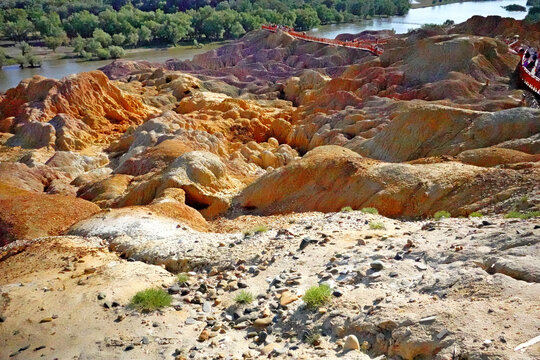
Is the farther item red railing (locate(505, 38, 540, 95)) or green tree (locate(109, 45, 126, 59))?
green tree (locate(109, 45, 126, 59))

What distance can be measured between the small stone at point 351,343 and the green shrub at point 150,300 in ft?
10.6

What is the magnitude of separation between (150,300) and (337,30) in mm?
96937

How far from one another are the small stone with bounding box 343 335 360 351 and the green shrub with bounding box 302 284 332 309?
0.93 m

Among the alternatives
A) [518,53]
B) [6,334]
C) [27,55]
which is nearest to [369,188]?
[6,334]

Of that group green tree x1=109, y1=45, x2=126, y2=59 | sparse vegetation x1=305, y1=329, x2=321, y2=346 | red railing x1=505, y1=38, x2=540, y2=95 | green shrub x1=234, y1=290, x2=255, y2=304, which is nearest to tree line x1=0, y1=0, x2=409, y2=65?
green tree x1=109, y1=45, x2=126, y2=59

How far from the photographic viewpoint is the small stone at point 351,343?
636cm

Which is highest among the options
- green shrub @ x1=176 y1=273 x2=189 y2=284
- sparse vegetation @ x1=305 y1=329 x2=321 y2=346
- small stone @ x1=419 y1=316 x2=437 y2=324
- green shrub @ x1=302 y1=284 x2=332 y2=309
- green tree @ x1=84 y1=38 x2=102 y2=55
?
small stone @ x1=419 y1=316 x2=437 y2=324

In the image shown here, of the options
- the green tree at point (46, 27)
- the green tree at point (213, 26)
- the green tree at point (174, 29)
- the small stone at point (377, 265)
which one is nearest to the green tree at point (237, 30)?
the green tree at point (213, 26)

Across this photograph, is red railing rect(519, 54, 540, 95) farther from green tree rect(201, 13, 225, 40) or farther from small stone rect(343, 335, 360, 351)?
green tree rect(201, 13, 225, 40)

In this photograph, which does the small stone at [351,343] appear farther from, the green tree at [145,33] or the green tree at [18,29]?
the green tree at [18,29]

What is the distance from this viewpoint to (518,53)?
36.8 metres

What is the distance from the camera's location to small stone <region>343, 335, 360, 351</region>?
6.36 metres

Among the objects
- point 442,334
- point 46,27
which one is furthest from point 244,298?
point 46,27

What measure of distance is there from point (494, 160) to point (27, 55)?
6998 centimetres
